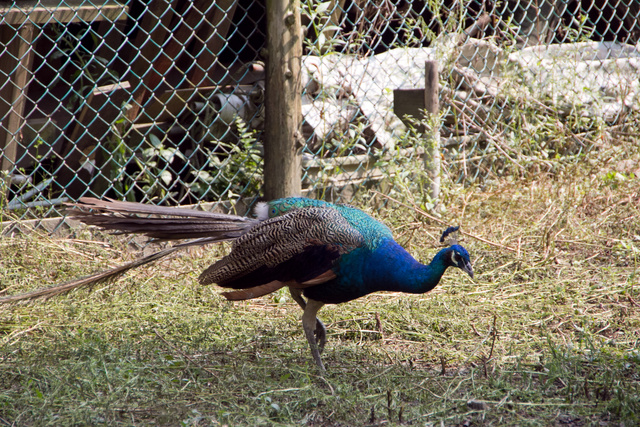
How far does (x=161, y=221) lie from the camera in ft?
10.4

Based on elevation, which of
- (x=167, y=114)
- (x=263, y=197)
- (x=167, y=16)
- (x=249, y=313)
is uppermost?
(x=167, y=16)

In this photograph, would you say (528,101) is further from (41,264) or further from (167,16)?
(41,264)

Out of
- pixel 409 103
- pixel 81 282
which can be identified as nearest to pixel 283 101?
pixel 409 103

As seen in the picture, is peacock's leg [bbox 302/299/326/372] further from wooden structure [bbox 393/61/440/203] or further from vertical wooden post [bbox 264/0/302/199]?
wooden structure [bbox 393/61/440/203]

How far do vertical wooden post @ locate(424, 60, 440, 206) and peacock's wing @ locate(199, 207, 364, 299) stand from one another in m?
1.81

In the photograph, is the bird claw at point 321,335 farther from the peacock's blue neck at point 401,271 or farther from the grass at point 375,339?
the peacock's blue neck at point 401,271

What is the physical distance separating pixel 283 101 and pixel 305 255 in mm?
1458

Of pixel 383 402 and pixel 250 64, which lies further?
pixel 250 64

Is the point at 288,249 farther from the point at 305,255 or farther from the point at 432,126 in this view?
the point at 432,126

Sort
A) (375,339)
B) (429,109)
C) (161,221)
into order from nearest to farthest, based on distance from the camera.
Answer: (161,221) → (375,339) → (429,109)

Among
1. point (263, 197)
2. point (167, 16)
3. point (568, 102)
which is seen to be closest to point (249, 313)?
point (263, 197)

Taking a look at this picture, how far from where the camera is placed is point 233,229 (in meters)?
3.28

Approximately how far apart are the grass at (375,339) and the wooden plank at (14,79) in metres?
0.64

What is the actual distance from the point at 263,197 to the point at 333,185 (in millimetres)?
608
